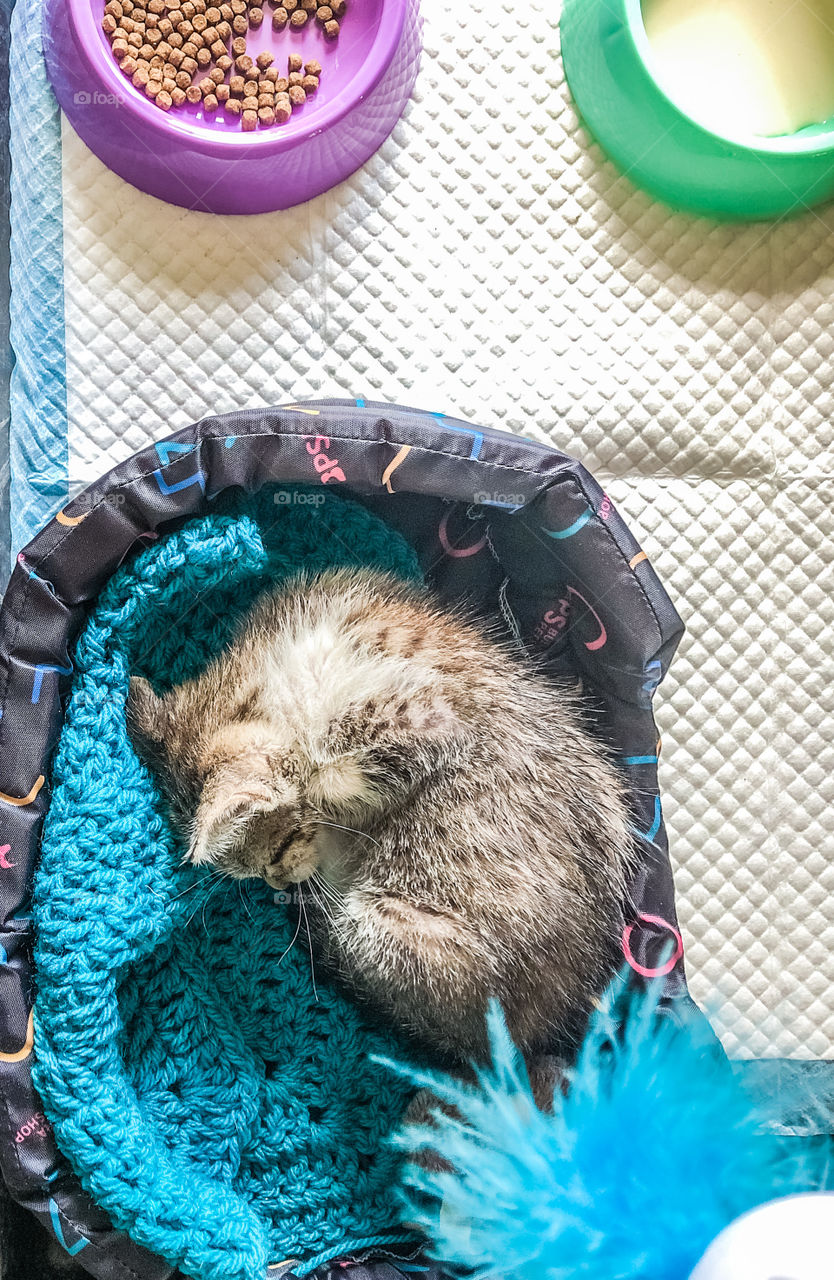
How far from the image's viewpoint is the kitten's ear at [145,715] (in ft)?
4.11

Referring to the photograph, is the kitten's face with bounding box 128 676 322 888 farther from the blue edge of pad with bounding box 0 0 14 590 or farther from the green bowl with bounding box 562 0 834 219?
the green bowl with bounding box 562 0 834 219

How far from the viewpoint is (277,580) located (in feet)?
4.46

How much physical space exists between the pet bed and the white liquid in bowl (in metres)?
0.67

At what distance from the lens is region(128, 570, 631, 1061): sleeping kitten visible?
123 centimetres

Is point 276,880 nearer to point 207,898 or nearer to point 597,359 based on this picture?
point 207,898

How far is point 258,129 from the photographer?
1365 millimetres

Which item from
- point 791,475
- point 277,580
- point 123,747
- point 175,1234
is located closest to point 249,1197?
point 175,1234

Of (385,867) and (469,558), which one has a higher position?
(469,558)

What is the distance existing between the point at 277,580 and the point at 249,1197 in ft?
2.65

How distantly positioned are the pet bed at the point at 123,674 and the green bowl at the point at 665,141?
0.51m

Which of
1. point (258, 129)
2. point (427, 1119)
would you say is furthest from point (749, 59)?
point (427, 1119)

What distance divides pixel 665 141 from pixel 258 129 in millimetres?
544

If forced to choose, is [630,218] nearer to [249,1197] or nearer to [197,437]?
[197,437]

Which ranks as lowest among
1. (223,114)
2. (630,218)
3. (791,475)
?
(791,475)
